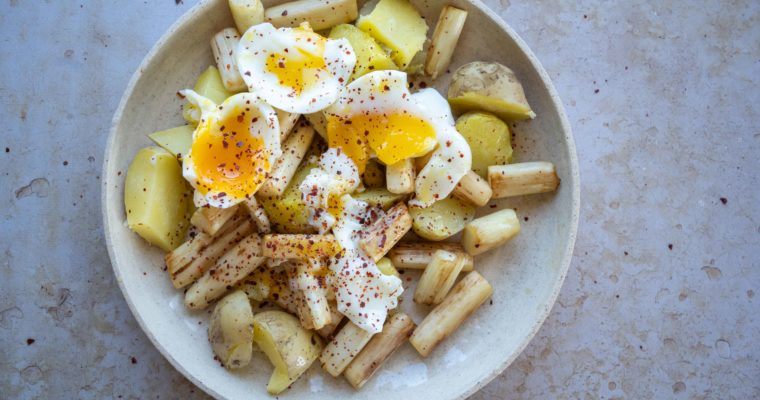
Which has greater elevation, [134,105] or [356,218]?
[134,105]

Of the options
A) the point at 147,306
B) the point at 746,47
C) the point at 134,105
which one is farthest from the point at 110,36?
the point at 746,47

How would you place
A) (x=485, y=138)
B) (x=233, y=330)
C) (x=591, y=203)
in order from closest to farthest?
(x=233, y=330) → (x=485, y=138) → (x=591, y=203)

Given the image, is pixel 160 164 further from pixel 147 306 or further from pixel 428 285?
pixel 428 285

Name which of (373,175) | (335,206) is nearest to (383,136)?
(373,175)

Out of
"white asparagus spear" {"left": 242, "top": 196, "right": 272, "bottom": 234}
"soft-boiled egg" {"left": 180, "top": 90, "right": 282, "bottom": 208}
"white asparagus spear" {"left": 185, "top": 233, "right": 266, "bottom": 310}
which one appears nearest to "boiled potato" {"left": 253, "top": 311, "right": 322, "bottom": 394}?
"white asparagus spear" {"left": 185, "top": 233, "right": 266, "bottom": 310}

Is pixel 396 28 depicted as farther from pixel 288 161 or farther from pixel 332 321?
pixel 332 321

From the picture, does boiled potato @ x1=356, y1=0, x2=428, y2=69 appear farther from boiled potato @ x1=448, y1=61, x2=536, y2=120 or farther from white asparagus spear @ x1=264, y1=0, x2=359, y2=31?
boiled potato @ x1=448, y1=61, x2=536, y2=120
